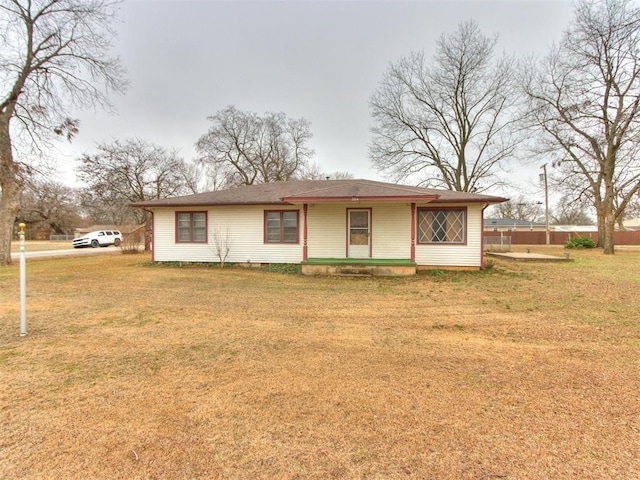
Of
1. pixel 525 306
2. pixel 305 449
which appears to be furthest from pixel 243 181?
pixel 305 449

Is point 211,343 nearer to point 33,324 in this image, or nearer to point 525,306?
point 33,324

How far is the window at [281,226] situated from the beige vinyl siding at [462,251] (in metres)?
4.75

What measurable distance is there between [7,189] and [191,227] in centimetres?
858

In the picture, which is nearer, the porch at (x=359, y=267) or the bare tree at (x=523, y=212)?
the porch at (x=359, y=267)

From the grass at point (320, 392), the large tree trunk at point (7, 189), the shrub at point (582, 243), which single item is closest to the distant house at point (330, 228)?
the grass at point (320, 392)

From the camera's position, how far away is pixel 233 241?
41.3ft

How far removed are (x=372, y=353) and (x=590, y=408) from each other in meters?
2.01

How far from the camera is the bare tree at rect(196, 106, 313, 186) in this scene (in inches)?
1291

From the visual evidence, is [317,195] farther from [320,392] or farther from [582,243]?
[582,243]

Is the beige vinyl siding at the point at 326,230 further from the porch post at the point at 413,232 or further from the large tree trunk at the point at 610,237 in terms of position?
the large tree trunk at the point at 610,237

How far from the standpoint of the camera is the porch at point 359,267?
10320mm

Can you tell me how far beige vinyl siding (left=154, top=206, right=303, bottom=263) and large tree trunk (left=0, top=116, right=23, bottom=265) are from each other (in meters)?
6.25

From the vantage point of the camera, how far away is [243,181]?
33.7 meters

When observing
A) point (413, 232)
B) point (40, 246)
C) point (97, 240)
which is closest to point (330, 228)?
point (413, 232)
